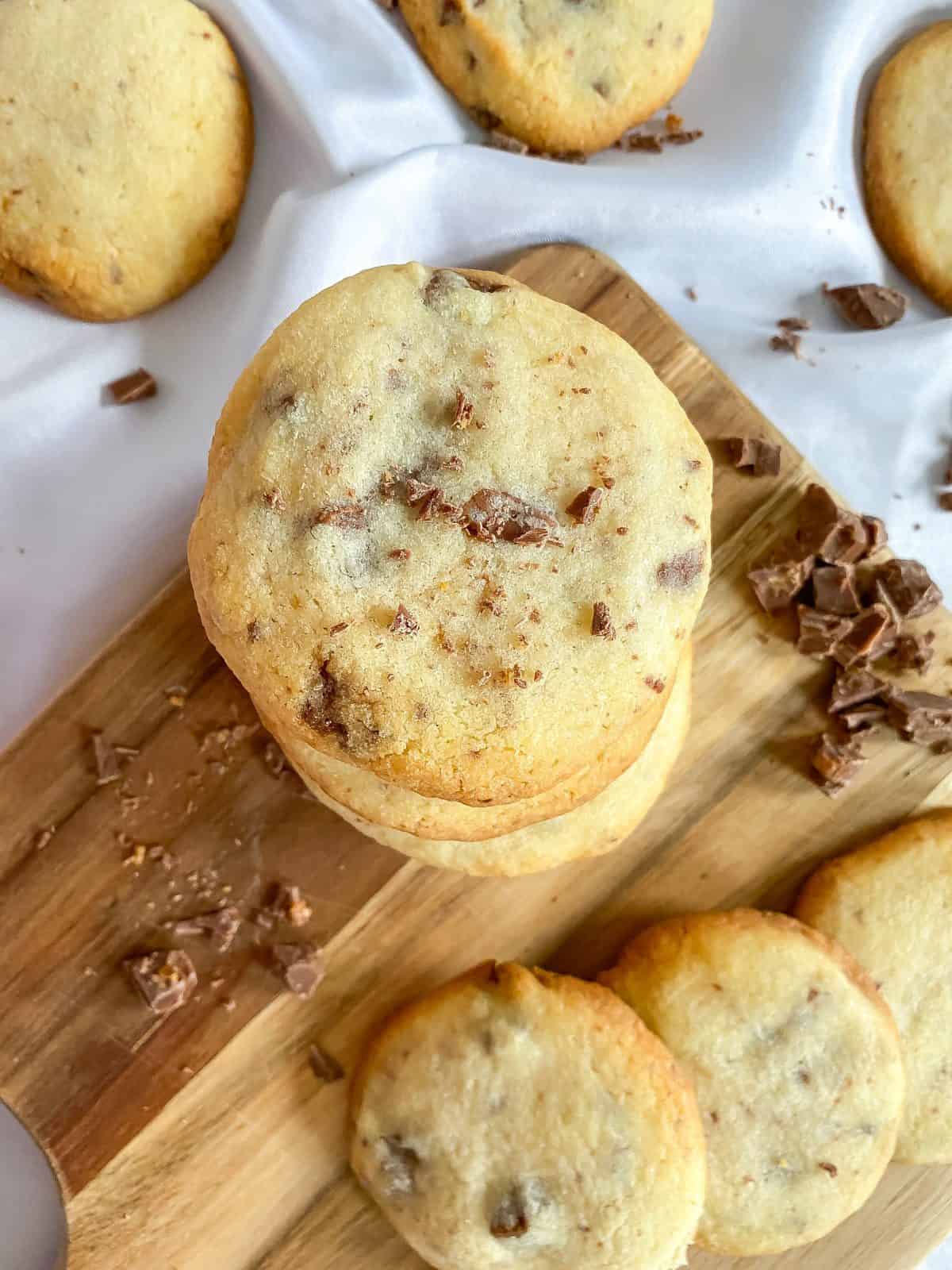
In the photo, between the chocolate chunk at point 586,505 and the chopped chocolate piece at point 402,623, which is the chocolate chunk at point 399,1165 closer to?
the chopped chocolate piece at point 402,623

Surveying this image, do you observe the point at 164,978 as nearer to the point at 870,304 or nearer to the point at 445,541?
the point at 445,541

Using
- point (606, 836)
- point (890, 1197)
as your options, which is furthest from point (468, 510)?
point (890, 1197)

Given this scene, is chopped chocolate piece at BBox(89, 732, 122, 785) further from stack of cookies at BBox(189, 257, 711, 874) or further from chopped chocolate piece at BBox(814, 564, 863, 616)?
chopped chocolate piece at BBox(814, 564, 863, 616)

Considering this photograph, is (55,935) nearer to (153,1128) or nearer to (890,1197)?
(153,1128)

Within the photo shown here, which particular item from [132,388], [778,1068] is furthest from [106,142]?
[778,1068]

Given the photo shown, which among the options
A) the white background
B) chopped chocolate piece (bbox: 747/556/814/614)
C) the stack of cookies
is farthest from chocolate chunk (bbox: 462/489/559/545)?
the white background

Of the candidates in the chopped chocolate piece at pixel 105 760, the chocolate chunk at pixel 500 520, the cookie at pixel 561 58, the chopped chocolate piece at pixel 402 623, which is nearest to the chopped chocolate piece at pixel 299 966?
the chopped chocolate piece at pixel 105 760
